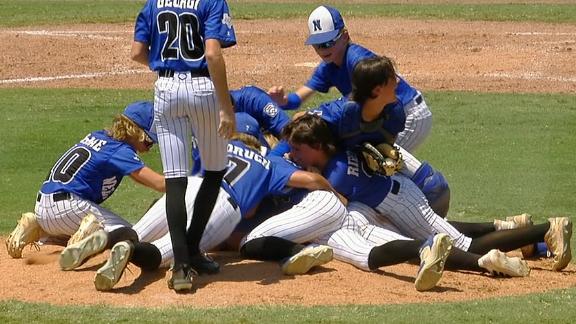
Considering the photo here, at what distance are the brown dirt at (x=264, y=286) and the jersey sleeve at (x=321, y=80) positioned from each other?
1.41 meters

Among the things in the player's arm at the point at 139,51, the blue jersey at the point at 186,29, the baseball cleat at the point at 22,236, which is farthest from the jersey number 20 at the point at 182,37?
the baseball cleat at the point at 22,236

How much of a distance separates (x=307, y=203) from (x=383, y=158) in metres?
0.49

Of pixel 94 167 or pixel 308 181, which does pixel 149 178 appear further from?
pixel 308 181

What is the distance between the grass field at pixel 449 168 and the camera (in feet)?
18.6

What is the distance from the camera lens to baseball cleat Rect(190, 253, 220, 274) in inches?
257

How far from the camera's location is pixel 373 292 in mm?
6355

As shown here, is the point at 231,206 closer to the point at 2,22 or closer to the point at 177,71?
the point at 177,71

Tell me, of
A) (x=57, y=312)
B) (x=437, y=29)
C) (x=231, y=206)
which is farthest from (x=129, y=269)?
(x=437, y=29)

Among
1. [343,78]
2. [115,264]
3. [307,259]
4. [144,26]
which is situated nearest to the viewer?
[115,264]

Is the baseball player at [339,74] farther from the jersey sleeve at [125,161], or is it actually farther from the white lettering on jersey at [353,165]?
the jersey sleeve at [125,161]

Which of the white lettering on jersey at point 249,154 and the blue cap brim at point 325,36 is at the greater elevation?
the blue cap brim at point 325,36

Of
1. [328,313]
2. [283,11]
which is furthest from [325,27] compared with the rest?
[283,11]

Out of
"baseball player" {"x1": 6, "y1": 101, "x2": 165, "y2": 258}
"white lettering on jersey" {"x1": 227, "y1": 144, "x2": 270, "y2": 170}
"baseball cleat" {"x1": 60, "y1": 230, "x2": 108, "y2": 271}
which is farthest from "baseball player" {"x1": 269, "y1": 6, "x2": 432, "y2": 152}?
"baseball cleat" {"x1": 60, "y1": 230, "x2": 108, "y2": 271}

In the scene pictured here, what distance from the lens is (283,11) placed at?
22250 millimetres
